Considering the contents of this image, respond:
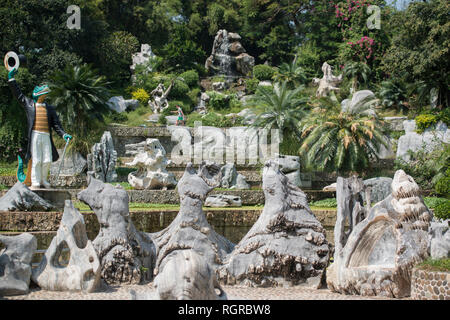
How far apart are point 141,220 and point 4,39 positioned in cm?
2144

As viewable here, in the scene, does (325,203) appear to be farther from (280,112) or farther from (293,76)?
(293,76)

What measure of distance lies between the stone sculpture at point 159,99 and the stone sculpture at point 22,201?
2502 cm

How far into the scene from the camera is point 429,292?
5734 millimetres

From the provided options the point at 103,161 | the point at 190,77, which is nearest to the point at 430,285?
the point at 103,161

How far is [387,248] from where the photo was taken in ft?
23.2

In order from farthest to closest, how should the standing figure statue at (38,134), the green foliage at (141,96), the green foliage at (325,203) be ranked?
1. the green foliage at (141,96)
2. the green foliage at (325,203)
3. the standing figure statue at (38,134)

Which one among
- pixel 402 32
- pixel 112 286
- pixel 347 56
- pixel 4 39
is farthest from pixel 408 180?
pixel 347 56

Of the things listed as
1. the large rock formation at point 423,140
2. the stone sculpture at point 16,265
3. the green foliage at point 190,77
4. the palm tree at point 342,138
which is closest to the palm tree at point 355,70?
the green foliage at point 190,77

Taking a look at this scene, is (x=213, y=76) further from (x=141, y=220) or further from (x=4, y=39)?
(x=141, y=220)

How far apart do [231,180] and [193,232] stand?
35.4ft

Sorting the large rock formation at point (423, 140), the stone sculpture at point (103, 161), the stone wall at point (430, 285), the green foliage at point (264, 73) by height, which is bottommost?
the stone wall at point (430, 285)

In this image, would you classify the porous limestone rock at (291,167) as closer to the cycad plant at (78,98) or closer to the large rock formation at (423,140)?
the large rock formation at (423,140)

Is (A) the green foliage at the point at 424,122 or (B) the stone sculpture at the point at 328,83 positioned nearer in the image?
(A) the green foliage at the point at 424,122

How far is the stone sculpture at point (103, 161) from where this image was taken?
19500 mm
